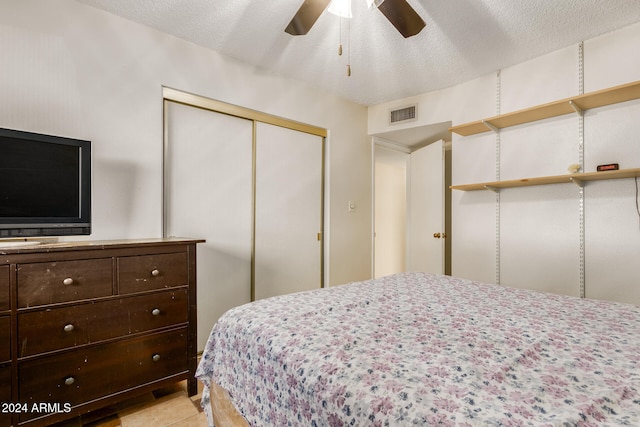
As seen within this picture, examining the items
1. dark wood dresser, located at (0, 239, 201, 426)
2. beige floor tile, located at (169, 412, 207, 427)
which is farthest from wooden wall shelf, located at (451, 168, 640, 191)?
beige floor tile, located at (169, 412, 207, 427)

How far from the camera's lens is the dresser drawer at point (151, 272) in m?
1.75

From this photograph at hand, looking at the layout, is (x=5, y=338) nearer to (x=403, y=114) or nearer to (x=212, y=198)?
(x=212, y=198)

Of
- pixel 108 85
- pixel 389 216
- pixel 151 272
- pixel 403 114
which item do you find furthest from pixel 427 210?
pixel 108 85

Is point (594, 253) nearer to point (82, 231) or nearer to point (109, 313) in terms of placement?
point (109, 313)

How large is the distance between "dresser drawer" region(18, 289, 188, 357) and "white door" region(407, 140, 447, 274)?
2.78m

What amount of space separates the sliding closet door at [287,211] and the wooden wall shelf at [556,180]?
1.52 m

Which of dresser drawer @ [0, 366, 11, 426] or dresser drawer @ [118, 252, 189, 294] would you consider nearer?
dresser drawer @ [0, 366, 11, 426]

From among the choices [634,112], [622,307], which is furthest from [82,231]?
[634,112]

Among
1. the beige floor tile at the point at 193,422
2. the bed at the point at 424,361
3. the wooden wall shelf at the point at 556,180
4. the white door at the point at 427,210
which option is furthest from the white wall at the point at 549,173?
the beige floor tile at the point at 193,422

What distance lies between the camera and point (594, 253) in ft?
8.05

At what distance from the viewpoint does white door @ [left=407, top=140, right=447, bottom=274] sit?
3.64 m

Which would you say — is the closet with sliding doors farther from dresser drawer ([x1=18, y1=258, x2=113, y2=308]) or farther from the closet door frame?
dresser drawer ([x1=18, y1=258, x2=113, y2=308])

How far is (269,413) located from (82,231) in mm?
1568

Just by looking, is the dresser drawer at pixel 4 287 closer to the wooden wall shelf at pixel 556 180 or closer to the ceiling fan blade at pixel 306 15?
the ceiling fan blade at pixel 306 15
